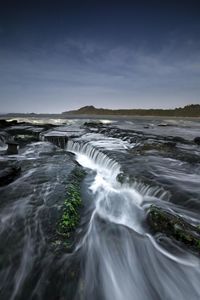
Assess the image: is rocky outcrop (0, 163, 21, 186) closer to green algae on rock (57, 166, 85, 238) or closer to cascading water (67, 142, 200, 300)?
green algae on rock (57, 166, 85, 238)

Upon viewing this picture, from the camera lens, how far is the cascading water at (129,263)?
3396 millimetres

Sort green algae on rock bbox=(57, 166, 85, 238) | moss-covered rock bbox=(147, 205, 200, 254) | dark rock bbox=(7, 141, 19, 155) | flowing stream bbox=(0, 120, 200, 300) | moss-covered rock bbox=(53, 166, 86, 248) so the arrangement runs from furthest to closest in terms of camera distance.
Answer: dark rock bbox=(7, 141, 19, 155)
green algae on rock bbox=(57, 166, 85, 238)
moss-covered rock bbox=(53, 166, 86, 248)
moss-covered rock bbox=(147, 205, 200, 254)
flowing stream bbox=(0, 120, 200, 300)

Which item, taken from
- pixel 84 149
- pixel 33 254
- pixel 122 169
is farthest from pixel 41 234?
pixel 84 149

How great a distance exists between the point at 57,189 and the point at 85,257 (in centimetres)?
342

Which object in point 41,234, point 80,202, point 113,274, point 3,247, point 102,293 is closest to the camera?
point 102,293

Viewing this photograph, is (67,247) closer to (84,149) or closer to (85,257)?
(85,257)

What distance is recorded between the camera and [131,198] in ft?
22.6

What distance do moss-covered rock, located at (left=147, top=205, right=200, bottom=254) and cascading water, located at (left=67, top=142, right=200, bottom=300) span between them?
0.77 ft

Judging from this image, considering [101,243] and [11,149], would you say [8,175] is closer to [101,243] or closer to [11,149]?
[101,243]

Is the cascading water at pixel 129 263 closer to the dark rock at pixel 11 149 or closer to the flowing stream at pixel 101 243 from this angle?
the flowing stream at pixel 101 243

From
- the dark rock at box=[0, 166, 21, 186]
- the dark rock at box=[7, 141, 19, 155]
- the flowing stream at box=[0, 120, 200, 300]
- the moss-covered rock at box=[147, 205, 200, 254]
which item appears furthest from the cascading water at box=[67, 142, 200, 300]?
the dark rock at box=[7, 141, 19, 155]

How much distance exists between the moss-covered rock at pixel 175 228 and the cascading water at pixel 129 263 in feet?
0.77

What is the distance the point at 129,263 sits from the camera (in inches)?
161

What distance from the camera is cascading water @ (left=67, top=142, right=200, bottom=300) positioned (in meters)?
3.40
